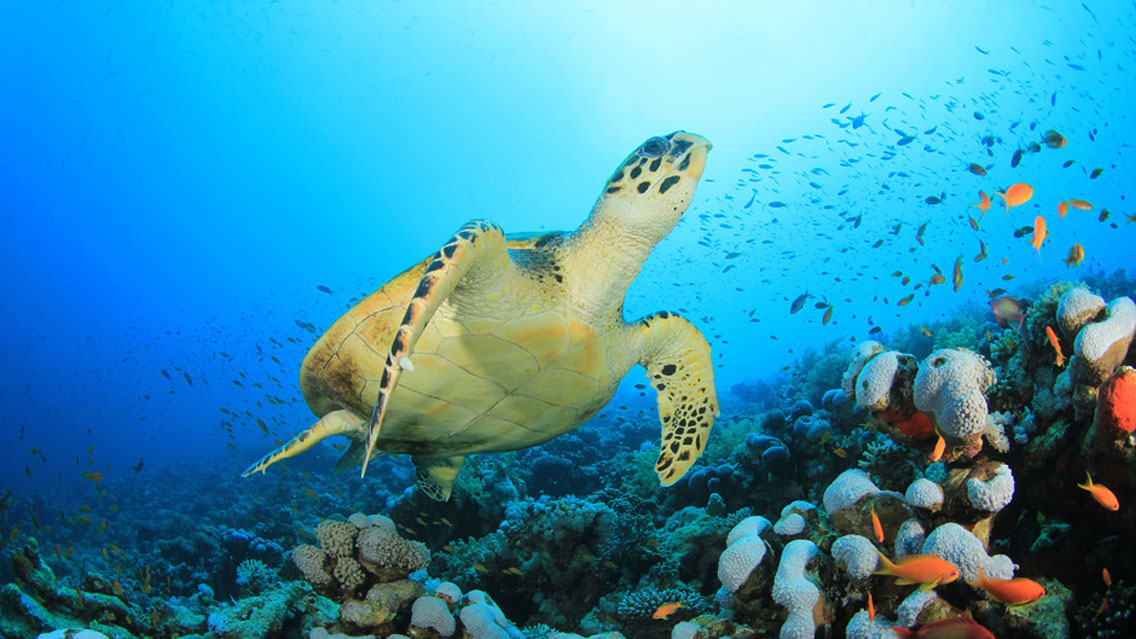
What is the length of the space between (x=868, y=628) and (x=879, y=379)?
1019 millimetres

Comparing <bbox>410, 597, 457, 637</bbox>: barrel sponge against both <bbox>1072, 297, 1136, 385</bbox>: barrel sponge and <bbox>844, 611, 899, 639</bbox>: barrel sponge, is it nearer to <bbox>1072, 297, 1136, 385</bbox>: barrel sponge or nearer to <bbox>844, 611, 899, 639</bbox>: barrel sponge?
<bbox>844, 611, 899, 639</bbox>: barrel sponge

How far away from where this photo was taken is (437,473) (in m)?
4.96

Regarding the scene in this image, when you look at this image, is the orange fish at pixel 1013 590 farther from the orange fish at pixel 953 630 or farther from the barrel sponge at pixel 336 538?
the barrel sponge at pixel 336 538

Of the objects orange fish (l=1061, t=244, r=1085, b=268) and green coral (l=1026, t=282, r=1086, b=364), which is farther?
orange fish (l=1061, t=244, r=1085, b=268)

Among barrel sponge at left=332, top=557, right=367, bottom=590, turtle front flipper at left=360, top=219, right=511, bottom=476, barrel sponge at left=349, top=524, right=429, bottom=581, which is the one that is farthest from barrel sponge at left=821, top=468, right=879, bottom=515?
barrel sponge at left=332, top=557, right=367, bottom=590

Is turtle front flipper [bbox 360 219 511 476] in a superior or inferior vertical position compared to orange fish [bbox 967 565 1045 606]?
superior

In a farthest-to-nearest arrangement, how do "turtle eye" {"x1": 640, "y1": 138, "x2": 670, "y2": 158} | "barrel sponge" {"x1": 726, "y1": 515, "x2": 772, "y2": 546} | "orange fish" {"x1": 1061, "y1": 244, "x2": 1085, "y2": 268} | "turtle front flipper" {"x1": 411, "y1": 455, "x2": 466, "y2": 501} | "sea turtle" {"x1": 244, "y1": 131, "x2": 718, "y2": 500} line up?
"turtle front flipper" {"x1": 411, "y1": 455, "x2": 466, "y2": 501} < "orange fish" {"x1": 1061, "y1": 244, "x2": 1085, "y2": 268} < "turtle eye" {"x1": 640, "y1": 138, "x2": 670, "y2": 158} < "sea turtle" {"x1": 244, "y1": 131, "x2": 718, "y2": 500} < "barrel sponge" {"x1": 726, "y1": 515, "x2": 772, "y2": 546}

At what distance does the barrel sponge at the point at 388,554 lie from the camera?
2967mm

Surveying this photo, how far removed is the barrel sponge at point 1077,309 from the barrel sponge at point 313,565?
416 centimetres

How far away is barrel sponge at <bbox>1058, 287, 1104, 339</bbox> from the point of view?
1912 millimetres

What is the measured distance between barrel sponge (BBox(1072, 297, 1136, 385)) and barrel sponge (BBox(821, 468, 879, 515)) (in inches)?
36.2

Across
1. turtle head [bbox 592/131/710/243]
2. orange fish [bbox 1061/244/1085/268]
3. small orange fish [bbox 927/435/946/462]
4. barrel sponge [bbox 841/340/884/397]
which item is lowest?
Answer: small orange fish [bbox 927/435/946/462]

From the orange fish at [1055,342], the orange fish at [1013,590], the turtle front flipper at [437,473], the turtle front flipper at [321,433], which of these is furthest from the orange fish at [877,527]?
the turtle front flipper at [437,473]

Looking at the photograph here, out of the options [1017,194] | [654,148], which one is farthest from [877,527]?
[1017,194]
